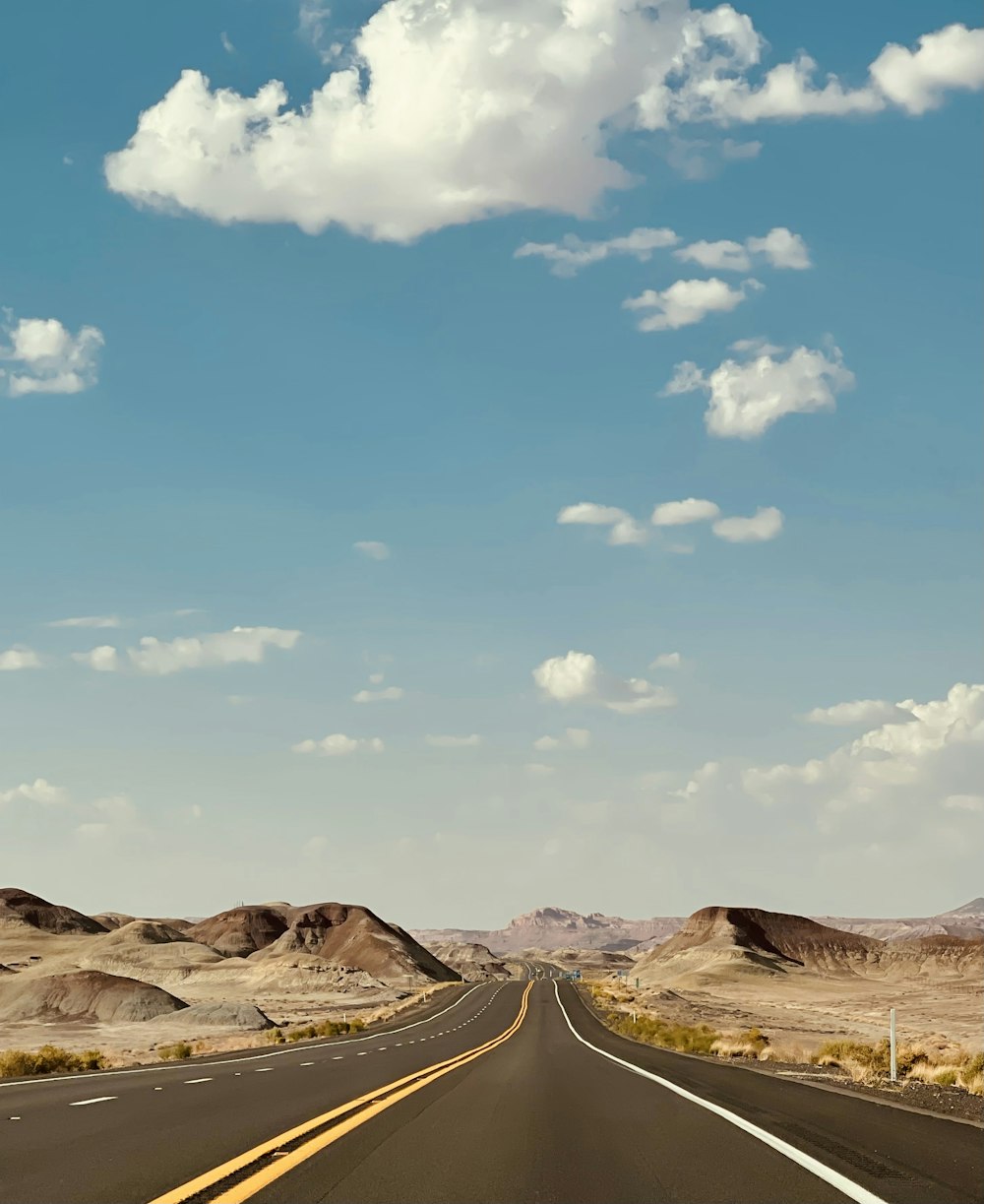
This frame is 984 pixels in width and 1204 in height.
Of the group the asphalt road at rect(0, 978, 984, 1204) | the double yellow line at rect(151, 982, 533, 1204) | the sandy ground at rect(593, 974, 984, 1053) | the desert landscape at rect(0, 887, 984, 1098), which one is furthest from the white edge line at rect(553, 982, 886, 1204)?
the sandy ground at rect(593, 974, 984, 1053)

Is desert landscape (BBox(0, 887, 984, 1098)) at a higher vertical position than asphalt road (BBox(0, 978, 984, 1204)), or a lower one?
lower

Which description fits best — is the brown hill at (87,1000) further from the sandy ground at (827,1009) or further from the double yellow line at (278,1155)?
the double yellow line at (278,1155)

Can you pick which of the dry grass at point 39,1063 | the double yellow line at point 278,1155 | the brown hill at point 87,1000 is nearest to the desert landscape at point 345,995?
the brown hill at point 87,1000

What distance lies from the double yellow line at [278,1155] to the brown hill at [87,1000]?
84415mm

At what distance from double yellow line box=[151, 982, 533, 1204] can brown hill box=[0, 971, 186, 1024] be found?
3323 inches

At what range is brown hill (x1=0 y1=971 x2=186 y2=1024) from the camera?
94562 millimetres

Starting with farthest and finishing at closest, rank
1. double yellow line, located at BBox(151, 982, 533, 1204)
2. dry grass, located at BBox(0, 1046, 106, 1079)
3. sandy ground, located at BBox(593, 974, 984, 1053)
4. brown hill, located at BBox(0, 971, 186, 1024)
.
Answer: brown hill, located at BBox(0, 971, 186, 1024) < sandy ground, located at BBox(593, 974, 984, 1053) < dry grass, located at BBox(0, 1046, 106, 1079) < double yellow line, located at BBox(151, 982, 533, 1204)

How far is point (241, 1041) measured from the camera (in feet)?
175

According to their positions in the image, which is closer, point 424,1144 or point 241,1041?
point 424,1144

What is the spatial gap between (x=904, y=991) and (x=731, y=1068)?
464 ft

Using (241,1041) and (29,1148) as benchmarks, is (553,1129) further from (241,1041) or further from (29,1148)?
(241,1041)

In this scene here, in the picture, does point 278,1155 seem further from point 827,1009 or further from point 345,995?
point 345,995

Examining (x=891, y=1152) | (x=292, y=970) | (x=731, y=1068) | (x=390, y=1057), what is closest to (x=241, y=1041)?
(x=390, y=1057)

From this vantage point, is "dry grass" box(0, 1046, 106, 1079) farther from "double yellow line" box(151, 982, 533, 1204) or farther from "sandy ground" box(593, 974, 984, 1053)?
"sandy ground" box(593, 974, 984, 1053)
